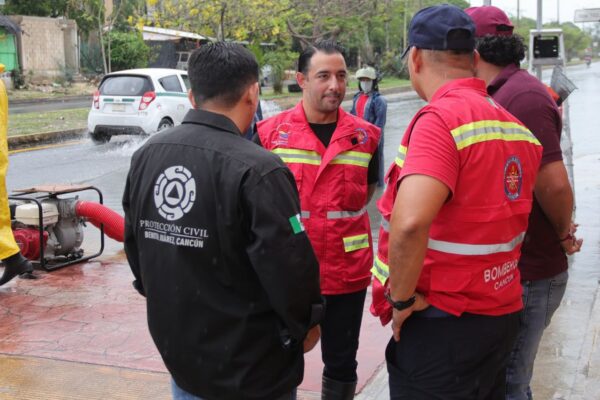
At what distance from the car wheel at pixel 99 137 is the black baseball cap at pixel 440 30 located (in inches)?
580

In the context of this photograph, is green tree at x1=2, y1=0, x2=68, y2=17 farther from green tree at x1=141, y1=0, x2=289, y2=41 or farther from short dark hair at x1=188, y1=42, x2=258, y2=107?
short dark hair at x1=188, y1=42, x2=258, y2=107

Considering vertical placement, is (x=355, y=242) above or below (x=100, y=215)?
above

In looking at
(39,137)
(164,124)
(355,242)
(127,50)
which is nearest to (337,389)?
(355,242)

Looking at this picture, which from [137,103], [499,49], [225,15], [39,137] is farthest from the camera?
[225,15]

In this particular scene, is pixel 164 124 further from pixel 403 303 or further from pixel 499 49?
pixel 403 303

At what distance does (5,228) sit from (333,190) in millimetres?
3310

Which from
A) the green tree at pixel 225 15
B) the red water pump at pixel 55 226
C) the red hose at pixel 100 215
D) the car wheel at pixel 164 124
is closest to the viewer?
the red water pump at pixel 55 226

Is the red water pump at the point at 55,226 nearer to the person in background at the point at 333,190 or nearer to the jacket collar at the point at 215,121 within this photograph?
the person in background at the point at 333,190

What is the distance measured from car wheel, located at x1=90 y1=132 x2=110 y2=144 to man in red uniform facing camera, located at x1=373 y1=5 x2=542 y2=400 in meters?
14.7

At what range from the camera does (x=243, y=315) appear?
2396 millimetres

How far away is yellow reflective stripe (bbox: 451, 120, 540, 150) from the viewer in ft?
7.88

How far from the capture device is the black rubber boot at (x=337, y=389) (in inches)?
148

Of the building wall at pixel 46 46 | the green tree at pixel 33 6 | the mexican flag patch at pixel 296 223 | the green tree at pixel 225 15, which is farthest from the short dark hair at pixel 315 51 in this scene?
the green tree at pixel 33 6

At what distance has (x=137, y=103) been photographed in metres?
15.9
